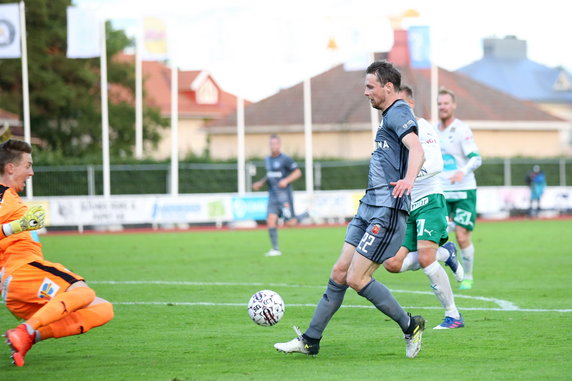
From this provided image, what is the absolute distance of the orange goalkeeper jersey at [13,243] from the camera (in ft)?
26.2

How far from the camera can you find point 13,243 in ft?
26.5

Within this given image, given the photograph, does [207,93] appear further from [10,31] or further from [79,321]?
[79,321]

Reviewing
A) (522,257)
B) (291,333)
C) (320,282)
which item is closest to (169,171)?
(522,257)

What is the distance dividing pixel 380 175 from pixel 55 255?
48.8 feet

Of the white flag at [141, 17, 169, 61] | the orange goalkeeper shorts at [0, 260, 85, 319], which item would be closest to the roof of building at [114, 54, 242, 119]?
the white flag at [141, 17, 169, 61]

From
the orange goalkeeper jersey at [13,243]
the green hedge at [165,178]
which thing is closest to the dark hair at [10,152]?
the orange goalkeeper jersey at [13,243]

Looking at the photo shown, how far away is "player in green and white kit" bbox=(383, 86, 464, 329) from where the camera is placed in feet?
32.1

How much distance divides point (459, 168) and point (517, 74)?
98.8 m

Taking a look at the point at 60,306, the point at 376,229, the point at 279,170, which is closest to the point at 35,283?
the point at 60,306

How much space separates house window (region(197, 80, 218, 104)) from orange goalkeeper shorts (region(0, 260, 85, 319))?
7426cm

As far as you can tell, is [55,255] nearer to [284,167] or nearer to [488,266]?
[284,167]

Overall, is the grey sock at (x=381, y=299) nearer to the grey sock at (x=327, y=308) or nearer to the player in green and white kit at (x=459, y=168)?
the grey sock at (x=327, y=308)

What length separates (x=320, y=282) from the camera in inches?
591

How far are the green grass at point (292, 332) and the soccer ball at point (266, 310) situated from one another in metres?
0.24
